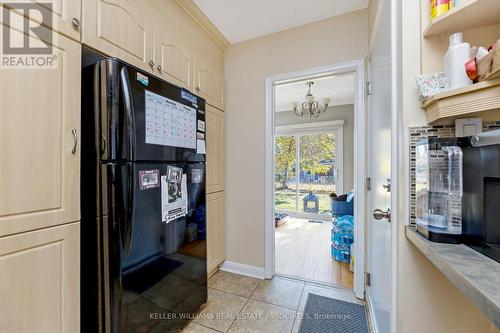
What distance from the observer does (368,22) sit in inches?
72.3

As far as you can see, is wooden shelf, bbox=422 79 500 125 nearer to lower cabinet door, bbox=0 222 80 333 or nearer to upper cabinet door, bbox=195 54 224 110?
lower cabinet door, bbox=0 222 80 333

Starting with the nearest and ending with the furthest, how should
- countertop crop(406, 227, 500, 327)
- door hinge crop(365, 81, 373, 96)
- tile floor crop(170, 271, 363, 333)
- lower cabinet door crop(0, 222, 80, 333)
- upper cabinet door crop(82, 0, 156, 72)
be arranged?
1. countertop crop(406, 227, 500, 327)
2. lower cabinet door crop(0, 222, 80, 333)
3. upper cabinet door crop(82, 0, 156, 72)
4. tile floor crop(170, 271, 363, 333)
5. door hinge crop(365, 81, 373, 96)

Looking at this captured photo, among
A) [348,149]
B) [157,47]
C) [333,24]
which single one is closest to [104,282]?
[157,47]

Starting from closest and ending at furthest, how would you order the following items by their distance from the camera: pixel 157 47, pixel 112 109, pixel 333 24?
pixel 112 109 < pixel 157 47 < pixel 333 24

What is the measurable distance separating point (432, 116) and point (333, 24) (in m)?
1.63

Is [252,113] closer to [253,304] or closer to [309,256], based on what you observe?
[253,304]

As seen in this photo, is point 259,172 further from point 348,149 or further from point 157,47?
point 348,149

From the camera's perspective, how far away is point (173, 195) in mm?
1357

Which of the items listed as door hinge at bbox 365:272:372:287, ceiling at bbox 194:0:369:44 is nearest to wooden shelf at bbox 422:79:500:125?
door hinge at bbox 365:272:372:287

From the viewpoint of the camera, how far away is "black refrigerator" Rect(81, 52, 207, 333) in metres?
1.02

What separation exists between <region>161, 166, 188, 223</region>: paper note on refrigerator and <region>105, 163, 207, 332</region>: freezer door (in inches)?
0.4

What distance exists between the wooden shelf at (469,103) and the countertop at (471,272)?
433 mm

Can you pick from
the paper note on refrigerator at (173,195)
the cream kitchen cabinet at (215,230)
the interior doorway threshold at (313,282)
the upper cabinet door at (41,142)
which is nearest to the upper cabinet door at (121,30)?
the upper cabinet door at (41,142)

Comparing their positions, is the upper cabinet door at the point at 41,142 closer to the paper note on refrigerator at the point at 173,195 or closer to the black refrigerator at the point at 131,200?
the black refrigerator at the point at 131,200
